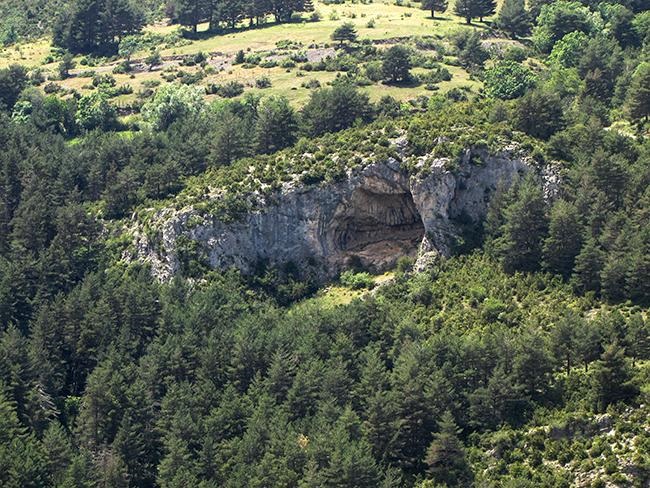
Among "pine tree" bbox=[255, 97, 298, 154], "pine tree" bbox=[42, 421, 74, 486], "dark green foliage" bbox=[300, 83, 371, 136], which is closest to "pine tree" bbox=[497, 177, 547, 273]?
"dark green foliage" bbox=[300, 83, 371, 136]

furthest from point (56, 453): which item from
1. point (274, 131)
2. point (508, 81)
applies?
point (508, 81)

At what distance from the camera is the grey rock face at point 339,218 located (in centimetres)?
12988

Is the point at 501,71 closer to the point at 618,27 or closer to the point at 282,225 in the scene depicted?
the point at 618,27

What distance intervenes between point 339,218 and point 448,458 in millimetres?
41637

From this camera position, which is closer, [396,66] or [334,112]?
[334,112]

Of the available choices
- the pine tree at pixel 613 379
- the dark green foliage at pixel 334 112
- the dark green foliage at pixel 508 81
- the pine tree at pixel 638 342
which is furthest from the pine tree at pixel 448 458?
the dark green foliage at pixel 508 81

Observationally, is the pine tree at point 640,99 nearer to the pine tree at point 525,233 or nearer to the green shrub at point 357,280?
the pine tree at point 525,233

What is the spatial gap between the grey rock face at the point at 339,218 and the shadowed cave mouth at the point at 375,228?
12 centimetres

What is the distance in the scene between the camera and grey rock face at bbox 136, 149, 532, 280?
426 ft

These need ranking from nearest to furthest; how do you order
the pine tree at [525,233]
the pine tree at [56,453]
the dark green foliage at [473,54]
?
the pine tree at [56,453] → the pine tree at [525,233] → the dark green foliage at [473,54]

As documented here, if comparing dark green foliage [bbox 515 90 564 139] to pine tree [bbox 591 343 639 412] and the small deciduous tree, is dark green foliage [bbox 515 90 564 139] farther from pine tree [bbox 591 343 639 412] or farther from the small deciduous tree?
the small deciduous tree

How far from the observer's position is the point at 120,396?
111 metres

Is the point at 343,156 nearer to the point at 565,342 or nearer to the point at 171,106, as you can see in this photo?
the point at 565,342

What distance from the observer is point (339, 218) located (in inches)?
5256
